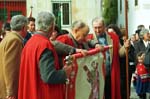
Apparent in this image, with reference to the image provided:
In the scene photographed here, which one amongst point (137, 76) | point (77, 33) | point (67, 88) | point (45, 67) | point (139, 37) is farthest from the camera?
point (139, 37)

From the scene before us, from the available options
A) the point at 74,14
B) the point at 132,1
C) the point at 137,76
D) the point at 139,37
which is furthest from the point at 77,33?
the point at 74,14

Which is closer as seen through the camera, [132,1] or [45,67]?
[45,67]

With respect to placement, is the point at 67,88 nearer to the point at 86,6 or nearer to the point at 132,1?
the point at 132,1

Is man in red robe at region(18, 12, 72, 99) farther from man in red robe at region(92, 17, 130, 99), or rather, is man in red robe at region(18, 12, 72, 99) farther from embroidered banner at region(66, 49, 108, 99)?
man in red robe at region(92, 17, 130, 99)

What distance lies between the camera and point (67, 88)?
669cm

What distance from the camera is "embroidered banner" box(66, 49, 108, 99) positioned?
6781 mm

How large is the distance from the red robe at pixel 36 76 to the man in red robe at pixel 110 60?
2.22 metres

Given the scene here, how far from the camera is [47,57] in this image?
20.1ft

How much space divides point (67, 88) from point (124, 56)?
2396mm

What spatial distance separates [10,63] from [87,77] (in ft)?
3.40

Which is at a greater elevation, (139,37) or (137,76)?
(139,37)

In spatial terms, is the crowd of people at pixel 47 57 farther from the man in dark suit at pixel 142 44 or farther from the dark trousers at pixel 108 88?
the man in dark suit at pixel 142 44

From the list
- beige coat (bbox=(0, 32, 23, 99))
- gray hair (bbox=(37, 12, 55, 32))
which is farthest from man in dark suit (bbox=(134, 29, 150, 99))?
gray hair (bbox=(37, 12, 55, 32))

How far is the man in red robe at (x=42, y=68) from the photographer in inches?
240
